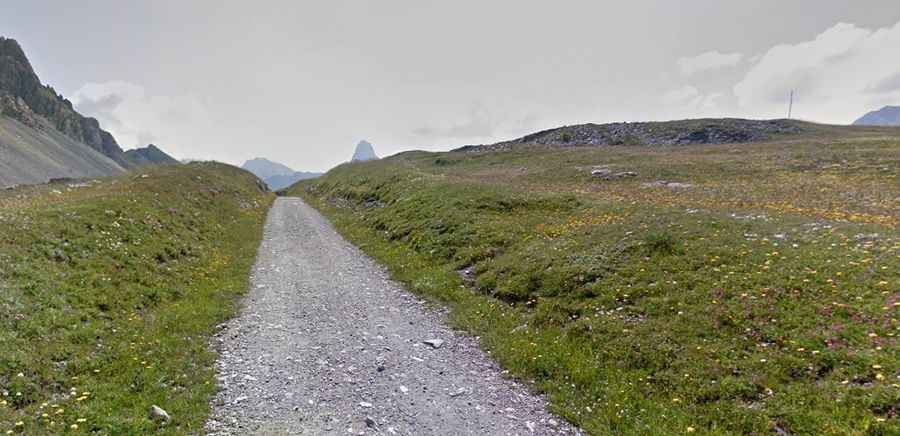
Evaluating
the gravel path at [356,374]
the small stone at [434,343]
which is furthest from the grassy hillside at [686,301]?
the small stone at [434,343]

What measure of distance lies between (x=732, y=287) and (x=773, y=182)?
26.7 m

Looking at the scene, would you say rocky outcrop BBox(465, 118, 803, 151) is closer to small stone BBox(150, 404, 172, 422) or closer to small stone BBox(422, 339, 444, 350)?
small stone BBox(422, 339, 444, 350)

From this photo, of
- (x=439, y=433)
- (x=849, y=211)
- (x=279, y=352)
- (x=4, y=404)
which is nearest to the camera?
(x=4, y=404)

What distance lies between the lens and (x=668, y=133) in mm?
86938

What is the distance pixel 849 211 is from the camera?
61.5 feet

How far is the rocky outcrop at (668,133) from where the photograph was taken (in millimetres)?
79125

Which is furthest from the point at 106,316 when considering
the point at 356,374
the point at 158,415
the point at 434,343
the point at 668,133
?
the point at 668,133

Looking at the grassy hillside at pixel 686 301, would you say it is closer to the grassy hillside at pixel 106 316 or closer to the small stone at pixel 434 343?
the small stone at pixel 434 343

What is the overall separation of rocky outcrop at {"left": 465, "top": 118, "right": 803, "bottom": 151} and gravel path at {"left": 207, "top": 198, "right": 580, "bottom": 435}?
8183 cm

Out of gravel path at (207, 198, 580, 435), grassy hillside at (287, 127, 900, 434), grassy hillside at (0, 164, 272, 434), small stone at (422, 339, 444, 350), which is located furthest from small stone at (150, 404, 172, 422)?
grassy hillside at (287, 127, 900, 434)

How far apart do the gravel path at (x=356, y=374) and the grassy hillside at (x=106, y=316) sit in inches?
34.1

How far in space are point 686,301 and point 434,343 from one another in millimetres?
7450

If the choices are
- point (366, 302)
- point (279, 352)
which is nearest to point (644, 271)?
point (366, 302)

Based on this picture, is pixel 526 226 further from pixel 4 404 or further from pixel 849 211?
pixel 4 404
